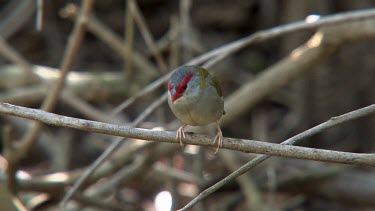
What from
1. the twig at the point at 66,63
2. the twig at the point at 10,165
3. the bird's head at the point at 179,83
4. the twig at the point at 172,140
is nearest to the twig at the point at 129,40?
the twig at the point at 66,63

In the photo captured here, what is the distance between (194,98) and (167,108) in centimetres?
322

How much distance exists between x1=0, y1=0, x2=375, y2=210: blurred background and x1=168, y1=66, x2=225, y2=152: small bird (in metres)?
1.36

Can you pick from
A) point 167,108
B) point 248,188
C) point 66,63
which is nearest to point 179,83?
point 66,63

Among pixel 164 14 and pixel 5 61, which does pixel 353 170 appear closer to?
pixel 164 14

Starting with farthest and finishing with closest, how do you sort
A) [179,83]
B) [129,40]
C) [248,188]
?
1. [129,40]
2. [248,188]
3. [179,83]

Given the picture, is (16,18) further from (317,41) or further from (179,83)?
(179,83)

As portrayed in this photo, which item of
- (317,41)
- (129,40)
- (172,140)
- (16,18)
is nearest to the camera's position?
(172,140)

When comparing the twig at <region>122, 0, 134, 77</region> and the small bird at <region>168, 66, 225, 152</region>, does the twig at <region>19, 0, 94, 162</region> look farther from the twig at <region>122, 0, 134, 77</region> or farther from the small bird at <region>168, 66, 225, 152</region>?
the small bird at <region>168, 66, 225, 152</region>

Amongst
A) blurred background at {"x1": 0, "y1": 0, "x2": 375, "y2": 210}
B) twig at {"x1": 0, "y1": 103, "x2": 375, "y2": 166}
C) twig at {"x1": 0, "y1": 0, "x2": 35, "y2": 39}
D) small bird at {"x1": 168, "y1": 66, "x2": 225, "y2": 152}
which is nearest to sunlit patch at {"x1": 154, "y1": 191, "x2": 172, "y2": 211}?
blurred background at {"x1": 0, "y1": 0, "x2": 375, "y2": 210}

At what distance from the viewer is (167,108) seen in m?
6.72

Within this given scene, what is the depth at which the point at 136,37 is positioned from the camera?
290 inches

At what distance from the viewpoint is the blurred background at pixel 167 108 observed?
5.37 metres

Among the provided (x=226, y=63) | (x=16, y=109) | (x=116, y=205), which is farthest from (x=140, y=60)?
(x=16, y=109)

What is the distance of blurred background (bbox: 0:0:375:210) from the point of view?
537cm
